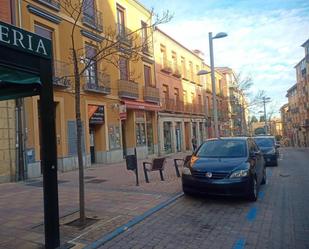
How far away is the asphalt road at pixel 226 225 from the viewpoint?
5859mm

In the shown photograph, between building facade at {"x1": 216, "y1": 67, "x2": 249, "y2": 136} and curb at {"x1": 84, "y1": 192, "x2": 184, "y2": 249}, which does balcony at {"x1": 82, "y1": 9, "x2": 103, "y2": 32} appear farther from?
building facade at {"x1": 216, "y1": 67, "x2": 249, "y2": 136}

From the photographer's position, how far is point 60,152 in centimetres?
1744

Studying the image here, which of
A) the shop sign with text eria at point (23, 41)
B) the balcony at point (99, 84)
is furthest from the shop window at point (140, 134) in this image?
the shop sign with text eria at point (23, 41)

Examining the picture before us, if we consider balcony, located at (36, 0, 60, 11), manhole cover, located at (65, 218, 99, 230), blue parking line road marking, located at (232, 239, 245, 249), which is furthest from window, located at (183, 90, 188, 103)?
blue parking line road marking, located at (232, 239, 245, 249)

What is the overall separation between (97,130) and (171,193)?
1228 centimetres

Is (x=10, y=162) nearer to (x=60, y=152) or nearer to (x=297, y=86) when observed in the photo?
(x=60, y=152)

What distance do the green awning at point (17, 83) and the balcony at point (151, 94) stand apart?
2047 centimetres

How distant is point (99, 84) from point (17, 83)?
15626 mm

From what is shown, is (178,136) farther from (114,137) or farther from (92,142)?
(92,142)

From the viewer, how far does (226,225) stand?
6914 mm

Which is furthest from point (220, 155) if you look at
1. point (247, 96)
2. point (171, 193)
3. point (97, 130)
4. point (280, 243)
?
point (247, 96)

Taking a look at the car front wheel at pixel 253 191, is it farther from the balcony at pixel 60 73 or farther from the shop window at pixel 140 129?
the shop window at pixel 140 129

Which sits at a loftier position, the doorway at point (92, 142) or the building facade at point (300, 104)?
the building facade at point (300, 104)

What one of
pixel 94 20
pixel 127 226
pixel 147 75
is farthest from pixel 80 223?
pixel 147 75
